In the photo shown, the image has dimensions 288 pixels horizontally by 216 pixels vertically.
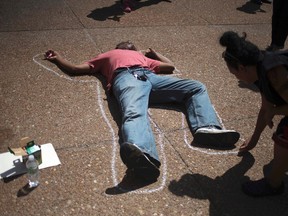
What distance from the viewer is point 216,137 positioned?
3293 mm

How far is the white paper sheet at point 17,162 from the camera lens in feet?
9.46

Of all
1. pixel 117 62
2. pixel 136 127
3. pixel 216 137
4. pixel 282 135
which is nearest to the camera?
pixel 282 135

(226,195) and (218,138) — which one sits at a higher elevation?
(218,138)

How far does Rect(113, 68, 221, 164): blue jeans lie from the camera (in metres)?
3.14

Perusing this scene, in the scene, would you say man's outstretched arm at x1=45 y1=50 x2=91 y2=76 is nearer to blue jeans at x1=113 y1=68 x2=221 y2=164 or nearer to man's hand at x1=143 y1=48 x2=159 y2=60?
blue jeans at x1=113 y1=68 x2=221 y2=164

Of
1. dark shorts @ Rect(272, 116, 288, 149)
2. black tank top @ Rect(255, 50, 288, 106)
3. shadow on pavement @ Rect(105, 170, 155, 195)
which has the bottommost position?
shadow on pavement @ Rect(105, 170, 155, 195)

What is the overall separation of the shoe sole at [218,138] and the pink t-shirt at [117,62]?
49.8 inches

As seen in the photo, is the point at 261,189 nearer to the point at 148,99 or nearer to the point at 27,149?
the point at 148,99

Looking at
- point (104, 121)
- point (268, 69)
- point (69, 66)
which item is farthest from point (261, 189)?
point (69, 66)

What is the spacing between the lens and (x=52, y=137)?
3359mm

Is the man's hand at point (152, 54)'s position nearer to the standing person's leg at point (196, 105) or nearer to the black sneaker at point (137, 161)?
the standing person's leg at point (196, 105)

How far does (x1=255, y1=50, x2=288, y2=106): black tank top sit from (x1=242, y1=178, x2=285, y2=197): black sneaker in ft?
2.49

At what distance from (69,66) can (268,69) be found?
109 inches

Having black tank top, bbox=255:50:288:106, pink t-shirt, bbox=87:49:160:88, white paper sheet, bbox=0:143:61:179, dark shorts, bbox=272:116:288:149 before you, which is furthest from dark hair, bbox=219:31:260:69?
white paper sheet, bbox=0:143:61:179
